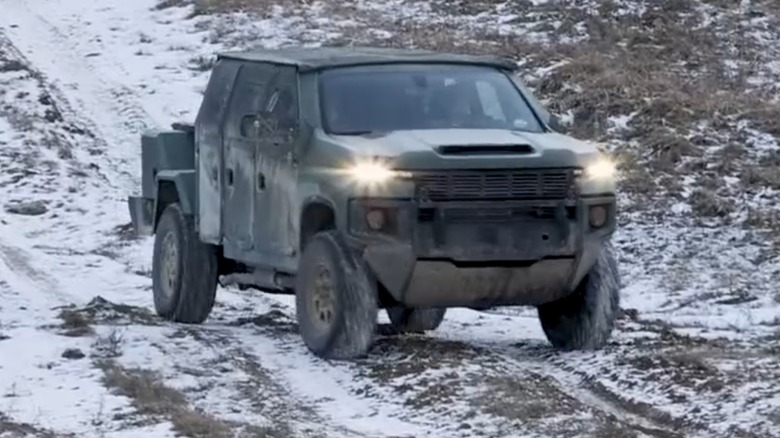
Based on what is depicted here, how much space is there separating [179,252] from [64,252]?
399 centimetres

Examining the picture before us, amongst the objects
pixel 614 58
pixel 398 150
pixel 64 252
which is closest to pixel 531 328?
pixel 398 150

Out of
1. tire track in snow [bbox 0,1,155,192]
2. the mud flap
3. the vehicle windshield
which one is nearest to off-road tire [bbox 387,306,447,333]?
the vehicle windshield

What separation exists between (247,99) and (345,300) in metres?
1.98

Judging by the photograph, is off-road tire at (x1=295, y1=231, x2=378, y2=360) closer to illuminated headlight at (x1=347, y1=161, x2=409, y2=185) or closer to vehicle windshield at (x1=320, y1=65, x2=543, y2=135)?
illuminated headlight at (x1=347, y1=161, x2=409, y2=185)

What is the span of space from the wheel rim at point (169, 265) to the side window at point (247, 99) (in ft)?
3.98

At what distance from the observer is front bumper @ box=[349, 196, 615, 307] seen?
10.4 m

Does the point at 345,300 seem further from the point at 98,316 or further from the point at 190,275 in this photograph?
the point at 98,316

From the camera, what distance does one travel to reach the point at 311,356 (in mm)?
10984

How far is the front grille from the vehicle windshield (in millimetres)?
906

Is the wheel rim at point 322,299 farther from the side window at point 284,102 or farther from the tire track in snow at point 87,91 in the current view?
the tire track in snow at point 87,91

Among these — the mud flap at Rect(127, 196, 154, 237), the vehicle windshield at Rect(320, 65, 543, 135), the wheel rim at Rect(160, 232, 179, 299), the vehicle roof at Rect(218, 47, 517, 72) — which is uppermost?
the vehicle roof at Rect(218, 47, 517, 72)

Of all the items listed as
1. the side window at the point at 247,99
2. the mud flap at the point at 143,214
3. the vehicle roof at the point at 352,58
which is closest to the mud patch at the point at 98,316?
the mud flap at the point at 143,214

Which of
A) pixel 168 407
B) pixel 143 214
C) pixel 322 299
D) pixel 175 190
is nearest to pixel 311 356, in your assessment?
pixel 322 299

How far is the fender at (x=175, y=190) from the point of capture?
12.8m
